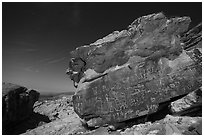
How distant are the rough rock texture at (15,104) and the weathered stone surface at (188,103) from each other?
2138 cm

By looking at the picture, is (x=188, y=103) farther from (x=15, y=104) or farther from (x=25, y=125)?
(x=25, y=125)

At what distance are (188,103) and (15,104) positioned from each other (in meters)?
24.0

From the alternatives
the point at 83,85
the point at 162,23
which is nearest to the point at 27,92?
the point at 83,85

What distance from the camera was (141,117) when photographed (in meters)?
15.4

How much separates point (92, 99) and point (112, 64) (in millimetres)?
3856

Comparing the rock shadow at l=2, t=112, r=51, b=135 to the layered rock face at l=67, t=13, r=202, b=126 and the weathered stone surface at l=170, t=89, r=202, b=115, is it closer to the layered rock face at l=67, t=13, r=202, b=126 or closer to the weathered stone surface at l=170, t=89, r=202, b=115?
the layered rock face at l=67, t=13, r=202, b=126

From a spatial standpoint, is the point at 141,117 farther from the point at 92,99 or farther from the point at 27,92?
the point at 27,92

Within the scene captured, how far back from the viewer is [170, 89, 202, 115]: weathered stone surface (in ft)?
43.3

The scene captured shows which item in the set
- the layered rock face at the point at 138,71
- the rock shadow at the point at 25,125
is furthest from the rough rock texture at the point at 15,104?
the layered rock face at the point at 138,71

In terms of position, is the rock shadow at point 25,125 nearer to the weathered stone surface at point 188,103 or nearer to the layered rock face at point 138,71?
the layered rock face at point 138,71

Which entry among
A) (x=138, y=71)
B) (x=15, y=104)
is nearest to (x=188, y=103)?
(x=138, y=71)

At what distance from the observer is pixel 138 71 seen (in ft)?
50.6

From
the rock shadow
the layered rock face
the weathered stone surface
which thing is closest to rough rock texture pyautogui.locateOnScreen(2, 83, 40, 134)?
the rock shadow

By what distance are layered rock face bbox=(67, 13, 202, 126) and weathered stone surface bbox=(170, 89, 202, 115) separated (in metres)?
0.60
